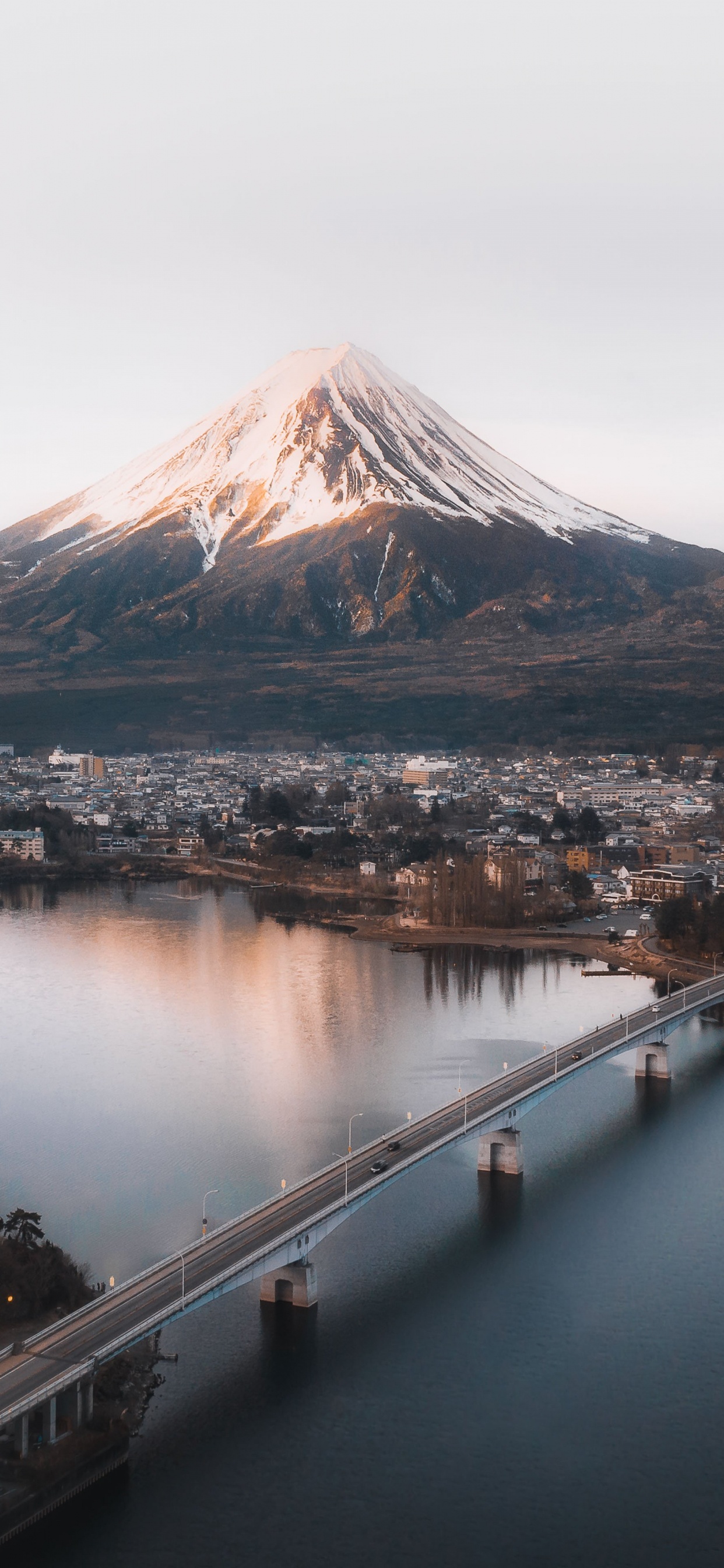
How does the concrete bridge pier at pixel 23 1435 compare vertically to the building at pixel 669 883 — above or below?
below

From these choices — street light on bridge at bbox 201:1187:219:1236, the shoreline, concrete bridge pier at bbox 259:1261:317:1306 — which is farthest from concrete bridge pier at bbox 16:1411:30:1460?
the shoreline

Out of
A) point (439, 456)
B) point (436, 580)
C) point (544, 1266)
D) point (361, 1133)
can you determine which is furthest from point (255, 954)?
point (439, 456)

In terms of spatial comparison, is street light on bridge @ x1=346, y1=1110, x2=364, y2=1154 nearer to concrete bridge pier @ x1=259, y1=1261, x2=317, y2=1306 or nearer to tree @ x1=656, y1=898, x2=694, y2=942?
concrete bridge pier @ x1=259, y1=1261, x2=317, y2=1306

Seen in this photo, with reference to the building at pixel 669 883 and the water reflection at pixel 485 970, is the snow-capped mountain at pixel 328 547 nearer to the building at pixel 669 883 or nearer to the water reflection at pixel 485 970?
the building at pixel 669 883

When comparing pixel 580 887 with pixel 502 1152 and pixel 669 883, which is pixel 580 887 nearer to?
pixel 669 883

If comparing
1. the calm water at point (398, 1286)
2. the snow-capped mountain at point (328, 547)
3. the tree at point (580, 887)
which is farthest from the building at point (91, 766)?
the calm water at point (398, 1286)

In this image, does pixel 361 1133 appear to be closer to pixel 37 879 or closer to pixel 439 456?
pixel 37 879
